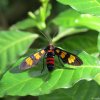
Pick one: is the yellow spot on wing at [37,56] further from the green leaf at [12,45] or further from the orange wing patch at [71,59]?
the green leaf at [12,45]

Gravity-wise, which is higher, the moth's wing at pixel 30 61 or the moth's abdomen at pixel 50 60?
the moth's wing at pixel 30 61

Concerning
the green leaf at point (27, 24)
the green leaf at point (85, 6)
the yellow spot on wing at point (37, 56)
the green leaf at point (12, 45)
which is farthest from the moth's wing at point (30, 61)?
the green leaf at point (27, 24)

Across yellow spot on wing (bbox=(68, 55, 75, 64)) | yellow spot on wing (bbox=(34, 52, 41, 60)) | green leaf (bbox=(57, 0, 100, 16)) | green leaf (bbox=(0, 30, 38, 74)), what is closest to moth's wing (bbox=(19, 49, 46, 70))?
yellow spot on wing (bbox=(34, 52, 41, 60))

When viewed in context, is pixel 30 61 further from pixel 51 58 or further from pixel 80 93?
pixel 80 93

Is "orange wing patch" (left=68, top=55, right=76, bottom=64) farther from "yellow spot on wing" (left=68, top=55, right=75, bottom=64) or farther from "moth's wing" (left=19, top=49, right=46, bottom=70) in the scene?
"moth's wing" (left=19, top=49, right=46, bottom=70)

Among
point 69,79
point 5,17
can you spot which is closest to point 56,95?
point 69,79
